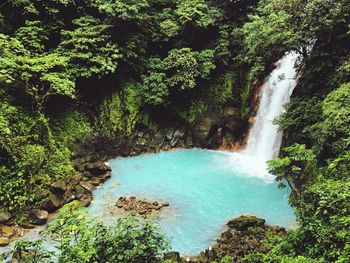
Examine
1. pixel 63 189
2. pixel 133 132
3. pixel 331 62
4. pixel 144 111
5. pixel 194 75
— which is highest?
pixel 331 62

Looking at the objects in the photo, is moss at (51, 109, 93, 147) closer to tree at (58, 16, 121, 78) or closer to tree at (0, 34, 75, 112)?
tree at (0, 34, 75, 112)

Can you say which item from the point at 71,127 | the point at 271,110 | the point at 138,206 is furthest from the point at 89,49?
the point at 271,110

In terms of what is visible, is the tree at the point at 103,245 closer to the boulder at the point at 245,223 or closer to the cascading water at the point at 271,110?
the boulder at the point at 245,223

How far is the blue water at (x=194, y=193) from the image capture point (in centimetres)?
1022

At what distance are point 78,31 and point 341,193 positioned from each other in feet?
40.0

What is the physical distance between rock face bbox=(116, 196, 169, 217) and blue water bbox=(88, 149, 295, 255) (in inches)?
11.1

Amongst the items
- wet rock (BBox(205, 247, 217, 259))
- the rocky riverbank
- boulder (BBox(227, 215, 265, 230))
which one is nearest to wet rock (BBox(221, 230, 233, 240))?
the rocky riverbank

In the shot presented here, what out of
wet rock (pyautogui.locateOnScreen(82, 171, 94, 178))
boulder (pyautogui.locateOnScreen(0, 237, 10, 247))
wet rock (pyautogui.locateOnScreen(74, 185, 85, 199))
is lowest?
boulder (pyautogui.locateOnScreen(0, 237, 10, 247))

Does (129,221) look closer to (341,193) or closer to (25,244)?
(25,244)

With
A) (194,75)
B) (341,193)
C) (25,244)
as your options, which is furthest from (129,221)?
(194,75)

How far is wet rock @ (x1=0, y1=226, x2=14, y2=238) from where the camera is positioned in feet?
30.7

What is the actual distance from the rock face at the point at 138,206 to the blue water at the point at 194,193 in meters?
0.28

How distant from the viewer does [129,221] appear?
5809 millimetres

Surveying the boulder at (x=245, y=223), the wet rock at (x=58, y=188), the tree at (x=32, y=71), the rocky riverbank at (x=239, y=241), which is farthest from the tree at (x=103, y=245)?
the tree at (x=32, y=71)
